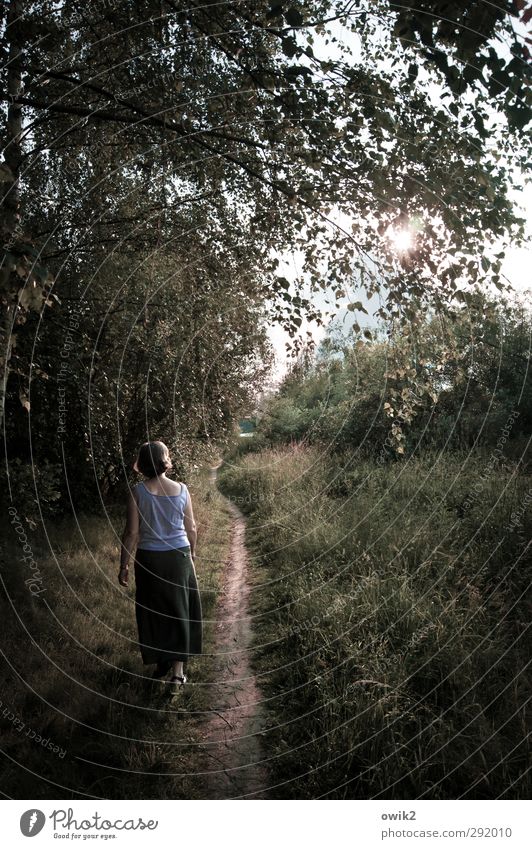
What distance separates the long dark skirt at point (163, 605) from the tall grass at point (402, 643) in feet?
3.40

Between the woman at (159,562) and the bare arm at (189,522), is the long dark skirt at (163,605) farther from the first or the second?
the bare arm at (189,522)

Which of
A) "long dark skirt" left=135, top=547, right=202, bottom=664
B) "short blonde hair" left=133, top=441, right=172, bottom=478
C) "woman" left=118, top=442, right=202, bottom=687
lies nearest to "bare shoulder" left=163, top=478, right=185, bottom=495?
"woman" left=118, top=442, right=202, bottom=687

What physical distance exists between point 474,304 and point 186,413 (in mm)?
7463

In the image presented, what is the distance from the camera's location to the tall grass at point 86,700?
170 inches

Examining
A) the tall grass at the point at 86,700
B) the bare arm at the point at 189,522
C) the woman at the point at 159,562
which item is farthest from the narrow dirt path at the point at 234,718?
the bare arm at the point at 189,522

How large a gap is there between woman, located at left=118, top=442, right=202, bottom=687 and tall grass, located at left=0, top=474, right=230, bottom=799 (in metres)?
0.35

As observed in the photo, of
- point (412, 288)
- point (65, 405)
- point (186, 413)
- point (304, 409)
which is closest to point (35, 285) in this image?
point (412, 288)

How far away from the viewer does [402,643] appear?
6.12m

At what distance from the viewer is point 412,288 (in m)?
6.31

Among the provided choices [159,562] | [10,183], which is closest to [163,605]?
[159,562]

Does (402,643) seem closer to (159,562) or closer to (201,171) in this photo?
(159,562)

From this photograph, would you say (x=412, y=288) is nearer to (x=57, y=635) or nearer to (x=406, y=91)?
(x=406, y=91)

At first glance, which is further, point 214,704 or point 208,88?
point 208,88

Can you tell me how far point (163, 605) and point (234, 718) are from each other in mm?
1334
